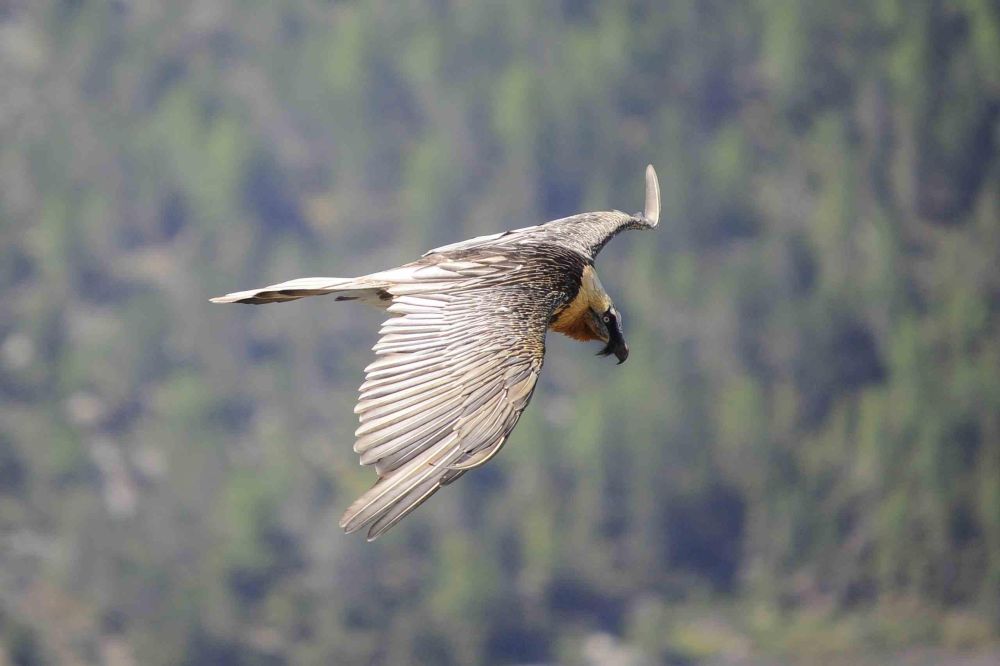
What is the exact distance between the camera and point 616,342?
7.31 m

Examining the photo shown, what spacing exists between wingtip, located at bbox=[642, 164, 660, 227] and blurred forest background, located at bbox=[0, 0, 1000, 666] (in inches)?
807

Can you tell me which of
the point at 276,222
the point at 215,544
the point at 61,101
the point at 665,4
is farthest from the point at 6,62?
the point at 665,4

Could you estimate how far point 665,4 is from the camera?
34.2m

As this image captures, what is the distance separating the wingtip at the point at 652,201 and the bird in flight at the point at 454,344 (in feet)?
5.26

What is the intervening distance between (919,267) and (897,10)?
6.37 meters

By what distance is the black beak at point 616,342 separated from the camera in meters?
7.21

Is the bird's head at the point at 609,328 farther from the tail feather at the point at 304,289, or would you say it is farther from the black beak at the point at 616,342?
the tail feather at the point at 304,289

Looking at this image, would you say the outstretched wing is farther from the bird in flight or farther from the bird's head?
the bird's head

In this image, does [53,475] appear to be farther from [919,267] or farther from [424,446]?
[424,446]

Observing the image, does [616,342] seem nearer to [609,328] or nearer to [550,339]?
[609,328]

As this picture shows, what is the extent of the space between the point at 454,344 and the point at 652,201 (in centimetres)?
358

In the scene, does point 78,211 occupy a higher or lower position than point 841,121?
lower

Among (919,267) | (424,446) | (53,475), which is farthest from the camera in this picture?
(919,267)

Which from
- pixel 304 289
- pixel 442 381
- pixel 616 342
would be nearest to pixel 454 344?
pixel 442 381
